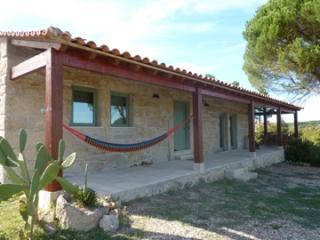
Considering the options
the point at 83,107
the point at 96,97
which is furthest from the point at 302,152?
the point at 83,107

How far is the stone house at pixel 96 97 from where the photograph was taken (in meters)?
4.51

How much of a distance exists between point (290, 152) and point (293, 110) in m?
2.27

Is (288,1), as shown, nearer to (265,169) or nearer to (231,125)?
(231,125)

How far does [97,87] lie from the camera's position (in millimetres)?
7160

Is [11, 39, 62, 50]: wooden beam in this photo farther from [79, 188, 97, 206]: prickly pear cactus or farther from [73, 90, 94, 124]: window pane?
[79, 188, 97, 206]: prickly pear cactus

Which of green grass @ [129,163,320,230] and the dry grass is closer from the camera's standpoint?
the dry grass

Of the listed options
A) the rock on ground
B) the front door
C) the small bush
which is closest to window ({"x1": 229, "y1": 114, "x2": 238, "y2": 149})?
the small bush

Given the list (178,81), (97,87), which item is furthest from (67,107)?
(178,81)

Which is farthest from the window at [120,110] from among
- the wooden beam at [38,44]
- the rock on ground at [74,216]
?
the rock on ground at [74,216]

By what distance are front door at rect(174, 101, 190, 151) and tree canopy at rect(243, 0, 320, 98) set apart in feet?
17.3

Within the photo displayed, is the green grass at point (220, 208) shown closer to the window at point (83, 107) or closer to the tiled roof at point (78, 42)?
the window at point (83, 107)

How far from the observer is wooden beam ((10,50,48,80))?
4676 mm

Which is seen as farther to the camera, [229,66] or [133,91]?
[229,66]

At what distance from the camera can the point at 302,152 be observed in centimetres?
1380
